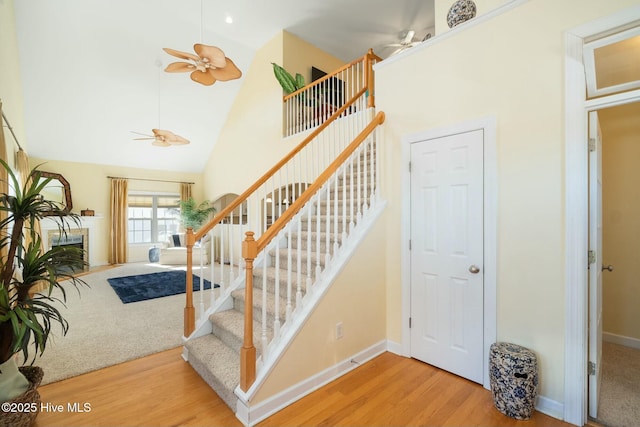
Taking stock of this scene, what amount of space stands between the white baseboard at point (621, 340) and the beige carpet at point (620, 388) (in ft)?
0.17

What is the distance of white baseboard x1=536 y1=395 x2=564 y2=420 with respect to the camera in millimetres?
1887

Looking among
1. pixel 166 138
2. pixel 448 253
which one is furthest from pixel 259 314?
pixel 166 138

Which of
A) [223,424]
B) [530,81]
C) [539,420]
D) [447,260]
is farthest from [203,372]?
[530,81]

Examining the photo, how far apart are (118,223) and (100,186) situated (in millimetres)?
1090

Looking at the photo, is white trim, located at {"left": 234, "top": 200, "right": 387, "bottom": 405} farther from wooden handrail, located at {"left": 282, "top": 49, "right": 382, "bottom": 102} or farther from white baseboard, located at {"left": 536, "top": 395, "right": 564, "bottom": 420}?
wooden handrail, located at {"left": 282, "top": 49, "right": 382, "bottom": 102}

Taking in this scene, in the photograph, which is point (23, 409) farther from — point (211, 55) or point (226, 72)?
point (226, 72)

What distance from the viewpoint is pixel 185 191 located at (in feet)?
29.3

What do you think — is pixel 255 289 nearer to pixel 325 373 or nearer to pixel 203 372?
pixel 203 372

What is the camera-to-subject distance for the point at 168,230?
9.10 meters

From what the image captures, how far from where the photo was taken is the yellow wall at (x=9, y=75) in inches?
142

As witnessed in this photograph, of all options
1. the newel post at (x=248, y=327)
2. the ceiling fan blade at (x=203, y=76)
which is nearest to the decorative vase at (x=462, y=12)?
the newel post at (x=248, y=327)

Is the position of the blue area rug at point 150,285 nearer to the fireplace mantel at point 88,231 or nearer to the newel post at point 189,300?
the fireplace mantel at point 88,231

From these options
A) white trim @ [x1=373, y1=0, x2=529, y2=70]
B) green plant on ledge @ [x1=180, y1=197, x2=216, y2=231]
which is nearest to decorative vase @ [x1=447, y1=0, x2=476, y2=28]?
white trim @ [x1=373, y1=0, x2=529, y2=70]

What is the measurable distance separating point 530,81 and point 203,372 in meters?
3.36
